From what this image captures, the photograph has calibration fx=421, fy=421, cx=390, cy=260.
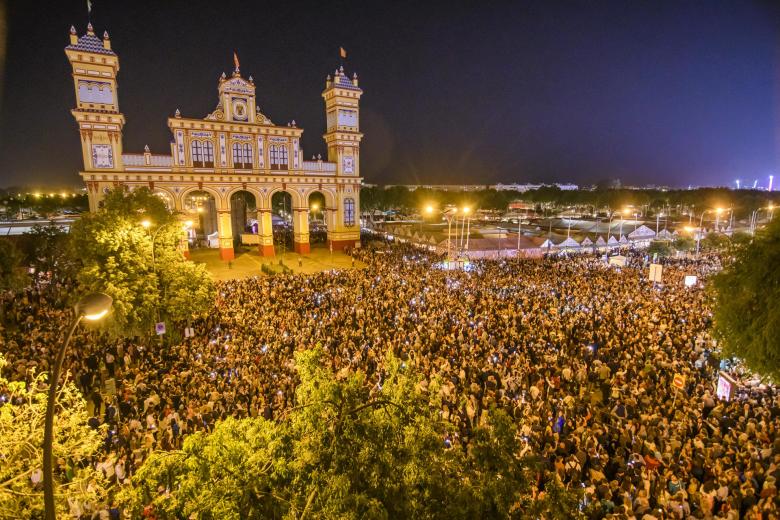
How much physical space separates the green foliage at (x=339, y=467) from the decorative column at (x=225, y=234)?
3297 centimetres

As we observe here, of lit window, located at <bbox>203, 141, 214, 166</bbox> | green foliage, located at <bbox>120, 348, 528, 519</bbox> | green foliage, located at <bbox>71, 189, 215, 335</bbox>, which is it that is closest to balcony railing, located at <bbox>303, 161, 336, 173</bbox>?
lit window, located at <bbox>203, 141, 214, 166</bbox>

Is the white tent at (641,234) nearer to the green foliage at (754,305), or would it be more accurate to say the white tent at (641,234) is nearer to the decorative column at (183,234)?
the green foliage at (754,305)

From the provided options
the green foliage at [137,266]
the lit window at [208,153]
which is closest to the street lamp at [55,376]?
the green foliage at [137,266]

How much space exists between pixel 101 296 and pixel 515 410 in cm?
910

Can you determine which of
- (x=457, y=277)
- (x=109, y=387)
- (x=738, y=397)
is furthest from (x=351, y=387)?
(x=457, y=277)

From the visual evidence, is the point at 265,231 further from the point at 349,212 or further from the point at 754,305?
the point at 754,305

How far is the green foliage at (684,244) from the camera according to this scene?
36.8 m

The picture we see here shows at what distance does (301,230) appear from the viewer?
38656 millimetres

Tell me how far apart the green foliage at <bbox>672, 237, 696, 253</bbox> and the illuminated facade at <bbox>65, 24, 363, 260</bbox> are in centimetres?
2894

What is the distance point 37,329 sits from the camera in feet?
48.5

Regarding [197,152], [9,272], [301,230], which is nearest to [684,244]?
[301,230]

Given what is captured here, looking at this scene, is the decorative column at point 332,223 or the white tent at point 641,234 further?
the white tent at point 641,234

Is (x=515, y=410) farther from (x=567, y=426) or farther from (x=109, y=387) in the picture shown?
(x=109, y=387)

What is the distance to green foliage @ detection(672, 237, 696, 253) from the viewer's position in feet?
121
